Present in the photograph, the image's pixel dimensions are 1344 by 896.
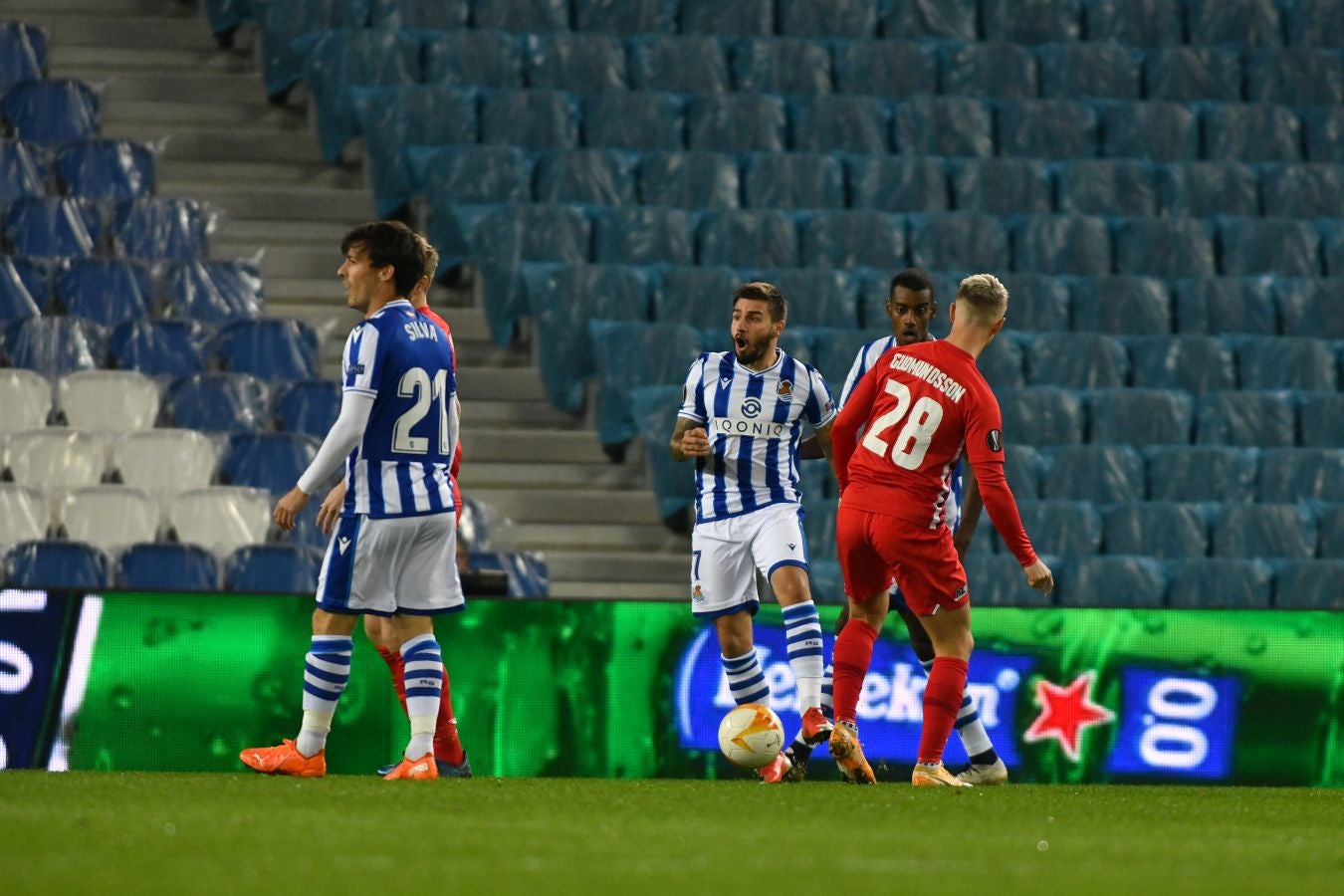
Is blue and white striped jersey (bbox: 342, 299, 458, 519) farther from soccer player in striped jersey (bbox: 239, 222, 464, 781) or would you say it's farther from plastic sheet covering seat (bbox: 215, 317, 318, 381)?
plastic sheet covering seat (bbox: 215, 317, 318, 381)

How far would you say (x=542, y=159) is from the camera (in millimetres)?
11852

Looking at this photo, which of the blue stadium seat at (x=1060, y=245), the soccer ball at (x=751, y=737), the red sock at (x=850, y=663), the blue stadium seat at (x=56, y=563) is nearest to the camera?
the red sock at (x=850, y=663)

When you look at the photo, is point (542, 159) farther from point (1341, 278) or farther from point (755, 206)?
point (1341, 278)

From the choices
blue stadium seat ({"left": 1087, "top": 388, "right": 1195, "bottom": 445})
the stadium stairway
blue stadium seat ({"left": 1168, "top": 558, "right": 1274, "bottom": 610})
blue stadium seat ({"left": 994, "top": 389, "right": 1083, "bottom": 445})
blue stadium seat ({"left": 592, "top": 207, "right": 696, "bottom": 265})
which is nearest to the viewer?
blue stadium seat ({"left": 1168, "top": 558, "right": 1274, "bottom": 610})

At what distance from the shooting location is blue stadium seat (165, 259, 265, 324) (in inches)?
436

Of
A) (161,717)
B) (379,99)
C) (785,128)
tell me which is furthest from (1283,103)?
(161,717)

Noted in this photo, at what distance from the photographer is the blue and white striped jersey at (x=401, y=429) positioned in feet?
21.0

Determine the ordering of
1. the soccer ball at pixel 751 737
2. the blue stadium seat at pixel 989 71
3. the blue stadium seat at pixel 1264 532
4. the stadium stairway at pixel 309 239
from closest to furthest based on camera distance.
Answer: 1. the soccer ball at pixel 751 737
2. the stadium stairway at pixel 309 239
3. the blue stadium seat at pixel 1264 532
4. the blue stadium seat at pixel 989 71

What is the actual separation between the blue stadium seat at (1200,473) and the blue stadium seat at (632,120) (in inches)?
132

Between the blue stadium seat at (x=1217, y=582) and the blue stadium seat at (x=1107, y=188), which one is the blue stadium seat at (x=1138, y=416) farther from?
the blue stadium seat at (x=1107, y=188)

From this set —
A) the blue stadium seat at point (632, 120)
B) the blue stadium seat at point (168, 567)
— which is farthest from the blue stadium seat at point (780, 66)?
the blue stadium seat at point (168, 567)

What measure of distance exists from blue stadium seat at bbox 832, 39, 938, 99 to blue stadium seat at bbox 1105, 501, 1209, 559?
3525 millimetres

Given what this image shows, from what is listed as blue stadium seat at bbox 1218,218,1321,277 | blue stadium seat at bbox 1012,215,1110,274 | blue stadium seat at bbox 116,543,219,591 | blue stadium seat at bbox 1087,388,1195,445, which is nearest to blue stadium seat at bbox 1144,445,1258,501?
blue stadium seat at bbox 1087,388,1195,445

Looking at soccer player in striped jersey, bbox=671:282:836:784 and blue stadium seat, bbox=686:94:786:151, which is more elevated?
blue stadium seat, bbox=686:94:786:151
